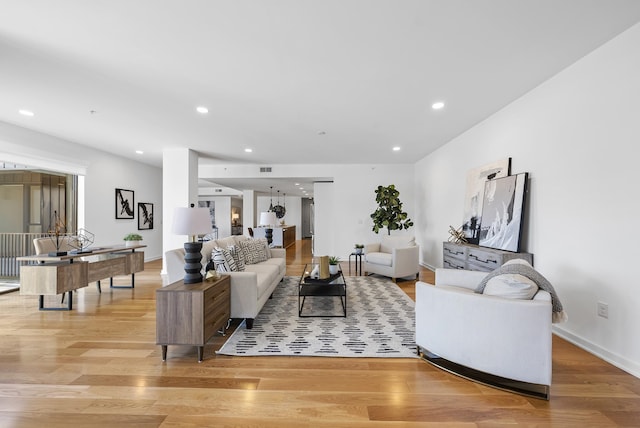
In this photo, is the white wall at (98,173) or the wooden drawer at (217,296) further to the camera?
the white wall at (98,173)

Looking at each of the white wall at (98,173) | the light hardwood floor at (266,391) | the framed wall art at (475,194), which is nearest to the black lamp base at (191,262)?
the light hardwood floor at (266,391)

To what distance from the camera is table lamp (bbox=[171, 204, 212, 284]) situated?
8.82 feet

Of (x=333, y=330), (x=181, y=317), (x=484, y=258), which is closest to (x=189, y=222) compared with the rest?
(x=181, y=317)

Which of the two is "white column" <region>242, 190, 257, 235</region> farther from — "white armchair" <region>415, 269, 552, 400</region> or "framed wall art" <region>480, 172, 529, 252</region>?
"white armchair" <region>415, 269, 552, 400</region>

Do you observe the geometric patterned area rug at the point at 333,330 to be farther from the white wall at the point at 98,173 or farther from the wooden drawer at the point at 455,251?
the white wall at the point at 98,173

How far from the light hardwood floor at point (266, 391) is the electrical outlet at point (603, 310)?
14.9 inches

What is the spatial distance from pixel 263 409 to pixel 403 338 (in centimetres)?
159

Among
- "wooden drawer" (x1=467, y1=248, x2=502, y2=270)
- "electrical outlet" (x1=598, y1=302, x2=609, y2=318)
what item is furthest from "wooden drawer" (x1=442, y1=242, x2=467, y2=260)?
"electrical outlet" (x1=598, y1=302, x2=609, y2=318)

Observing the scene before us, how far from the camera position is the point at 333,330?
3.10 meters

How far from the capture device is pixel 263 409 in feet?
6.08

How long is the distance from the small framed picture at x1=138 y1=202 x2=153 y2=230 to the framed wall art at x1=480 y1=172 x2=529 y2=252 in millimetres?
7807

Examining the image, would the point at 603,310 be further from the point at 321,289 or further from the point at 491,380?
the point at 321,289

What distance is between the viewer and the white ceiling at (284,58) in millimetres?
2006

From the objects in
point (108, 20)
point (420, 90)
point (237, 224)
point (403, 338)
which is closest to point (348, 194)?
point (420, 90)
